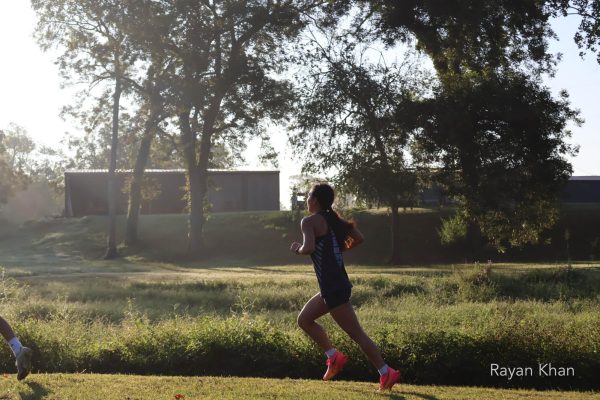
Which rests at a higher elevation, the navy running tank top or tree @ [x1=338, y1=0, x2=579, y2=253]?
tree @ [x1=338, y1=0, x2=579, y2=253]

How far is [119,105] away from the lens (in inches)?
1914

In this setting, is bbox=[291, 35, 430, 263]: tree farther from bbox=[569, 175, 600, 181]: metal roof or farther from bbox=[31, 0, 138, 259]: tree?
bbox=[569, 175, 600, 181]: metal roof

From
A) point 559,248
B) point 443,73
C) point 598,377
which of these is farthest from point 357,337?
point 559,248

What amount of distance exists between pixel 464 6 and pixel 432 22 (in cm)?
214

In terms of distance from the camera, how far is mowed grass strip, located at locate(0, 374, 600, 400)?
24.9 feet

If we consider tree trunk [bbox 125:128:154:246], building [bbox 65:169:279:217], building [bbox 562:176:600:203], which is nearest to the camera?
tree trunk [bbox 125:128:154:246]

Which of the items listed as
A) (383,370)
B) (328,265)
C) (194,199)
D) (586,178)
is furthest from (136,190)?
(383,370)

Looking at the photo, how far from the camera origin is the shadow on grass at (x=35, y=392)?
24.8 feet

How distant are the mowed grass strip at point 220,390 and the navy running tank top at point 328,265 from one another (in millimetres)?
1015

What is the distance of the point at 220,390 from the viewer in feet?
26.0

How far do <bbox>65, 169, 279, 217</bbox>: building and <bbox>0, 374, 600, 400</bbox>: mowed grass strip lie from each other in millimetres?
59567

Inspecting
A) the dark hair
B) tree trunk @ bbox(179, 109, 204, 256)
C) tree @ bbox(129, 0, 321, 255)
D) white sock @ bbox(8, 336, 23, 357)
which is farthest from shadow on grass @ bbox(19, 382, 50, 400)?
tree trunk @ bbox(179, 109, 204, 256)

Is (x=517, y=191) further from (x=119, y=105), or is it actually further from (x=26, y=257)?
(x=26, y=257)

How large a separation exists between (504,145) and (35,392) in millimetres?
31650
